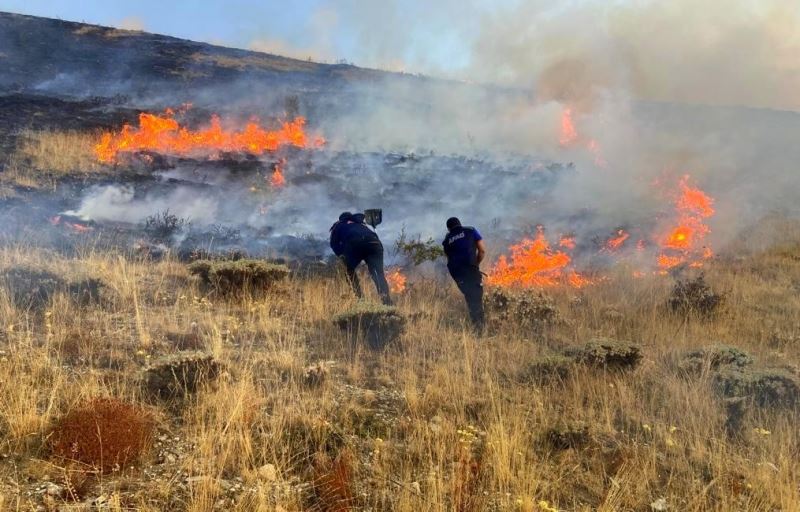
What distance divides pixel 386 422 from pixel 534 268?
300 inches

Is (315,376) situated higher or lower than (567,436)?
higher

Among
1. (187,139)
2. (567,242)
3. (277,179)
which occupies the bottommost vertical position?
(567,242)

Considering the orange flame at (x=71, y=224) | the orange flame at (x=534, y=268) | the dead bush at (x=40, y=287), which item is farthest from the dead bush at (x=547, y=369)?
the orange flame at (x=71, y=224)

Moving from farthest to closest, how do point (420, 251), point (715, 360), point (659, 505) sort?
point (420, 251) < point (715, 360) < point (659, 505)

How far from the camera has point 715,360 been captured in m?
6.10

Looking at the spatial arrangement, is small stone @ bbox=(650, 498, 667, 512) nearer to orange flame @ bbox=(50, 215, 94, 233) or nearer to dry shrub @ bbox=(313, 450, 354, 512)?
dry shrub @ bbox=(313, 450, 354, 512)

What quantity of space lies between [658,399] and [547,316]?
8.93ft

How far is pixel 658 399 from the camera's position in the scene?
5.20 metres

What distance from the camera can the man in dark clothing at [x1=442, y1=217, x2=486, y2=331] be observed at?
788cm

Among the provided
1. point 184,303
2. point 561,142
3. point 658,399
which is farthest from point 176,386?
point 561,142

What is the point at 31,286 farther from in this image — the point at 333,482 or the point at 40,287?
the point at 333,482

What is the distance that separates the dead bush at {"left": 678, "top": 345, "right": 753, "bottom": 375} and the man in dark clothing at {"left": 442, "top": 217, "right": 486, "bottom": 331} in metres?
2.64

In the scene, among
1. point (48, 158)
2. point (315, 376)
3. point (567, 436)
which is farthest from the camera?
point (48, 158)

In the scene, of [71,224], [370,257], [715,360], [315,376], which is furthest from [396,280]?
[71,224]
